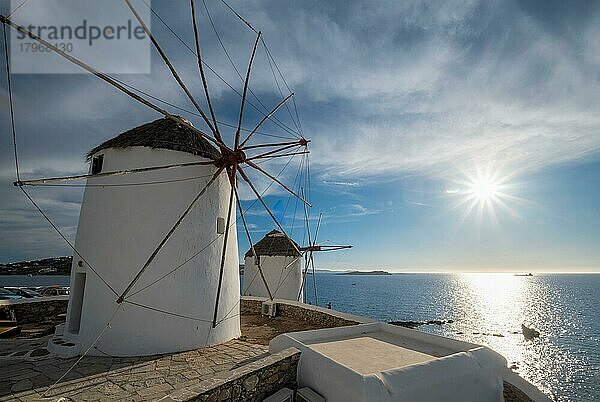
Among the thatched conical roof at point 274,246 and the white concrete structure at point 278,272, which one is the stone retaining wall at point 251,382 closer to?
the white concrete structure at point 278,272

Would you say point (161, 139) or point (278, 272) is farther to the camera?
point (278, 272)

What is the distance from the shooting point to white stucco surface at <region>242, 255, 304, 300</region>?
21.9m

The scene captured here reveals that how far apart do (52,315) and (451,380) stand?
43.7 feet

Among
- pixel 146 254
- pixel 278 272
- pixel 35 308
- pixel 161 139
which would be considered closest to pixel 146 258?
pixel 146 254

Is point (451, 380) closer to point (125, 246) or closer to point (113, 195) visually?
point (125, 246)

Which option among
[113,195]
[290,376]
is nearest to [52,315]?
[113,195]

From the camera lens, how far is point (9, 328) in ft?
28.9

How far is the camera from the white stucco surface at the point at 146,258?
24.8 feet

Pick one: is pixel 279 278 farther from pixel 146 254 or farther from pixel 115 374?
pixel 115 374

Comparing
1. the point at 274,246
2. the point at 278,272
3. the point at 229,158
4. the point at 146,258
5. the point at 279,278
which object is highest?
the point at 229,158

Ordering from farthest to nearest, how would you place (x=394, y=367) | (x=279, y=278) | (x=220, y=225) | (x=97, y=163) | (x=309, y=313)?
(x=279, y=278), (x=309, y=313), (x=220, y=225), (x=97, y=163), (x=394, y=367)

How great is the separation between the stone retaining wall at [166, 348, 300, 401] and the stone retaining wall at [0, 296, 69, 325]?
34.6ft

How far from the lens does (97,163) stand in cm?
886

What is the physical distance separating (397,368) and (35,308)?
12.8 meters
